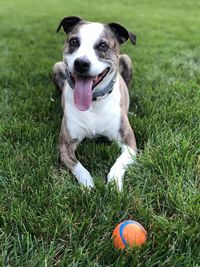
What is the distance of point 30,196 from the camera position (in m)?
2.78

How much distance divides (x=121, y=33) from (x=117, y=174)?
1359 millimetres

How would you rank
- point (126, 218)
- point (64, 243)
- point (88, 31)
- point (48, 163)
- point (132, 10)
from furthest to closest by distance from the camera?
point (132, 10) → point (88, 31) → point (48, 163) → point (126, 218) → point (64, 243)

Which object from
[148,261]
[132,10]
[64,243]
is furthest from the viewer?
[132,10]

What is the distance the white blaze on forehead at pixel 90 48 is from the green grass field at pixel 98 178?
25.2 inches

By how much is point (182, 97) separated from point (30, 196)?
2.34 meters

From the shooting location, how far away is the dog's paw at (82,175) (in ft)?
9.95

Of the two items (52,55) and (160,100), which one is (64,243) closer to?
(160,100)

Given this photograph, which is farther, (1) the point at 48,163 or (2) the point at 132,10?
(2) the point at 132,10

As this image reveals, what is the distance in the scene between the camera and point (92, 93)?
3471 millimetres

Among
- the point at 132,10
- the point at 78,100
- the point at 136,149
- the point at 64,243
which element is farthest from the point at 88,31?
the point at 132,10

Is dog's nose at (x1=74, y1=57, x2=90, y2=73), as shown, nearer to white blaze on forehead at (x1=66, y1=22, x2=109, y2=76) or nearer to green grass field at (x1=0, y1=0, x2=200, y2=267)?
white blaze on forehead at (x1=66, y1=22, x2=109, y2=76)

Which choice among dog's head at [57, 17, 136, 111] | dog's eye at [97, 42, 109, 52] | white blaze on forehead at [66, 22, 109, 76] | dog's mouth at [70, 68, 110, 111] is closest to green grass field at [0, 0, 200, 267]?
dog's mouth at [70, 68, 110, 111]

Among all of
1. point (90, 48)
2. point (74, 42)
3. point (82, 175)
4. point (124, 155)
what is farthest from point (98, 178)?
point (74, 42)

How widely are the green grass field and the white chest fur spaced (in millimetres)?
126
